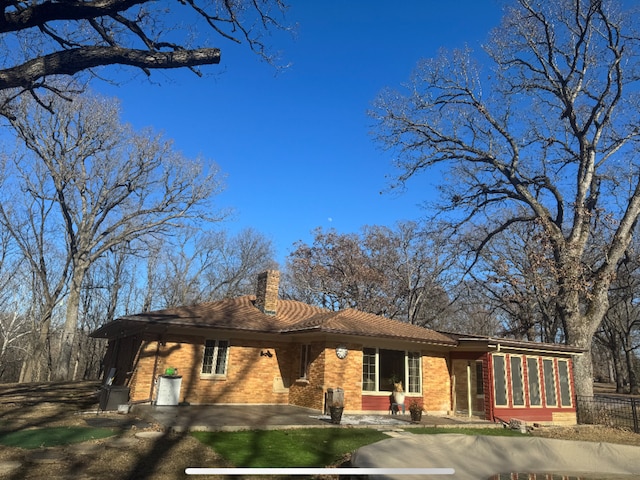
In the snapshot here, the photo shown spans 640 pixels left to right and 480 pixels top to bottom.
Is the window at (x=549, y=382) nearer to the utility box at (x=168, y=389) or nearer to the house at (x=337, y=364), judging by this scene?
the house at (x=337, y=364)

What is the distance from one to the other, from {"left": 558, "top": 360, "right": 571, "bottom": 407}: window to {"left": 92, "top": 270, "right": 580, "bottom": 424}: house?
0.05 meters

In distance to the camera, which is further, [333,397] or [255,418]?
[333,397]

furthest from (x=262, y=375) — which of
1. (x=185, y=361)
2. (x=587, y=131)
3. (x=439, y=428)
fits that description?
(x=587, y=131)

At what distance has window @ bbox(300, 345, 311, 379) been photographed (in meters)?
15.7

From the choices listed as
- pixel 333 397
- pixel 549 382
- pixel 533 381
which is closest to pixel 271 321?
pixel 333 397

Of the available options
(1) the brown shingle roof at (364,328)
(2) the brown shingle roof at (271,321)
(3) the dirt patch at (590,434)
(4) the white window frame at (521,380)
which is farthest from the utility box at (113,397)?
(4) the white window frame at (521,380)

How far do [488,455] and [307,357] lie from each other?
852 cm

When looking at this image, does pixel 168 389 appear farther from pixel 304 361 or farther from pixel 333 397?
pixel 333 397

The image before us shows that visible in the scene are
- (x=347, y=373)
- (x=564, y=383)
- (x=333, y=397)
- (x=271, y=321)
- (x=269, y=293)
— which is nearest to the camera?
(x=333, y=397)

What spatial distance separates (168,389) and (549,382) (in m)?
13.6

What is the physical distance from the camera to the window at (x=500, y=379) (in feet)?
48.9

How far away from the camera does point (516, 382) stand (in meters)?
15.4

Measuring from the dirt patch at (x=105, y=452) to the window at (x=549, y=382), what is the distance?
272 cm

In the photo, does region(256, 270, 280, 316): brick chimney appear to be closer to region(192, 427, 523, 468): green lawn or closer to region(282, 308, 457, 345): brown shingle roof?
region(282, 308, 457, 345): brown shingle roof
